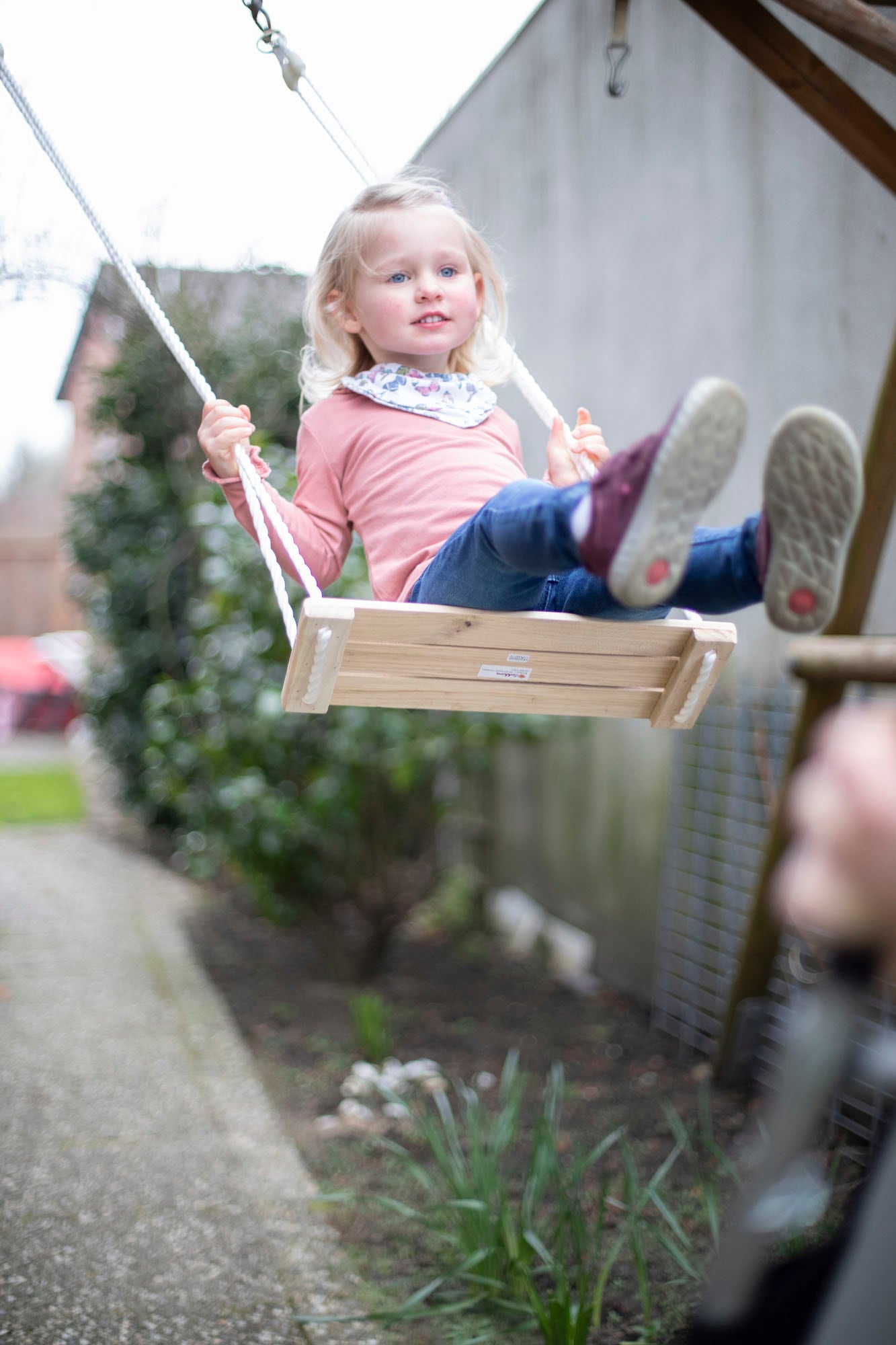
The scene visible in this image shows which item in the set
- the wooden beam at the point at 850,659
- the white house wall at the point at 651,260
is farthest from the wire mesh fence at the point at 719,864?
the wooden beam at the point at 850,659

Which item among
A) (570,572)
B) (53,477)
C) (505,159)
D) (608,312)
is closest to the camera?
(570,572)

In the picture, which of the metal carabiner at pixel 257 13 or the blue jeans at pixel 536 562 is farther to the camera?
the metal carabiner at pixel 257 13

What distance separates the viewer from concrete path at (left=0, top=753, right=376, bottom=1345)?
7.15 feet

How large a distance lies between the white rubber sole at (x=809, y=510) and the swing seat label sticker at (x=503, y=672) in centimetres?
43

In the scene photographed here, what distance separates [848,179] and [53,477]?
17.0m

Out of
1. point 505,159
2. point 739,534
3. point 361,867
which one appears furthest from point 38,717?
point 739,534

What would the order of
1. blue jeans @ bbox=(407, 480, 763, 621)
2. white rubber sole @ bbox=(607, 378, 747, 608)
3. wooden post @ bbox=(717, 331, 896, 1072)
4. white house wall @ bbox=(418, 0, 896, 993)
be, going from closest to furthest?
white rubber sole @ bbox=(607, 378, 747, 608) → blue jeans @ bbox=(407, 480, 763, 621) → wooden post @ bbox=(717, 331, 896, 1072) → white house wall @ bbox=(418, 0, 896, 993)

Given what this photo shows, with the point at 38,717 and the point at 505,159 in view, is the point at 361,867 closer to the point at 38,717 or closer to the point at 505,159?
the point at 505,159

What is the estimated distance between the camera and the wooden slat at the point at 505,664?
5.28ft

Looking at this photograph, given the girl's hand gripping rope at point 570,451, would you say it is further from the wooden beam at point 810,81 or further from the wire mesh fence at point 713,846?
the wire mesh fence at point 713,846

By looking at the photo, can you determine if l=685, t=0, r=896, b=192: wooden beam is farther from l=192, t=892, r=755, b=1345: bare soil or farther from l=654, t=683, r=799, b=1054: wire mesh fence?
l=192, t=892, r=755, b=1345: bare soil

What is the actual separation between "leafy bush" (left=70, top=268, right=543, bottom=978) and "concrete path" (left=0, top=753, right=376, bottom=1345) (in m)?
0.55

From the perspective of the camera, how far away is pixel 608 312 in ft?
12.1

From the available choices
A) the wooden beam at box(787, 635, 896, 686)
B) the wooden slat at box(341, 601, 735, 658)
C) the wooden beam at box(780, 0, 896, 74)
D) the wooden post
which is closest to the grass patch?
the wooden post
